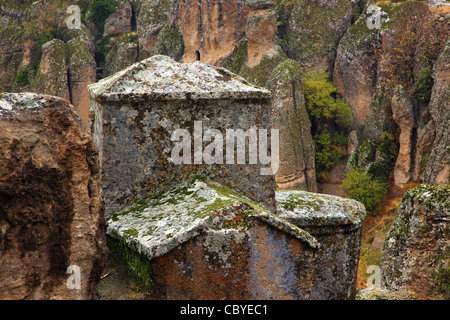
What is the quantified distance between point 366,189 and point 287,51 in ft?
42.9

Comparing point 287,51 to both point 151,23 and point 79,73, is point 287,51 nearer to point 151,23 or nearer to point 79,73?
point 151,23

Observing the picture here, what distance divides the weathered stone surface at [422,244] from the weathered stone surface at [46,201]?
4415 millimetres

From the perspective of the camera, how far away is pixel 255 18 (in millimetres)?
30938

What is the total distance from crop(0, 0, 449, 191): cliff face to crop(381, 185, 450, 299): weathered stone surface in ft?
52.2

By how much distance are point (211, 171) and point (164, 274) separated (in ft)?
5.70

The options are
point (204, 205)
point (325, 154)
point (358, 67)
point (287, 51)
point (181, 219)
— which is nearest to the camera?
point (181, 219)

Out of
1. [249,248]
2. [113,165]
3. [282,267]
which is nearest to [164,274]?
[249,248]

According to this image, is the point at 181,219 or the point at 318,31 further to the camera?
the point at 318,31

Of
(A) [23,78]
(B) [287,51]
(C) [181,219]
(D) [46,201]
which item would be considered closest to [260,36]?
(B) [287,51]

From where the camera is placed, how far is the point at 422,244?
6.03 m

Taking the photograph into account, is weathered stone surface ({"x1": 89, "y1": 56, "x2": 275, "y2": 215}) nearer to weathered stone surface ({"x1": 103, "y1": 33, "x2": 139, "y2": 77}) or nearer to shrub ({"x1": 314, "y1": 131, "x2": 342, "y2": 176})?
shrub ({"x1": 314, "y1": 131, "x2": 342, "y2": 176})

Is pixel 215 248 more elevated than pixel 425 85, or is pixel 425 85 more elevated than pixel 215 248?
pixel 425 85

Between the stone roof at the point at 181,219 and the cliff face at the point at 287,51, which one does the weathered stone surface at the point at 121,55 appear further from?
the stone roof at the point at 181,219

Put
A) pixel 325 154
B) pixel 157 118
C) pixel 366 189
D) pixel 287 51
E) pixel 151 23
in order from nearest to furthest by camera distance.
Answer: pixel 157 118 → pixel 366 189 → pixel 325 154 → pixel 287 51 → pixel 151 23
